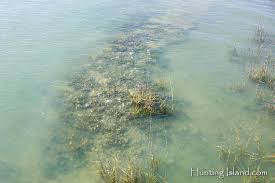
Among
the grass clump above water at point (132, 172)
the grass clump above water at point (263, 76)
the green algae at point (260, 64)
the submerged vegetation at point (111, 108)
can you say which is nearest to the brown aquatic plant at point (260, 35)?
the green algae at point (260, 64)

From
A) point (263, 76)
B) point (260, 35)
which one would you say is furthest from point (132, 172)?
point (260, 35)

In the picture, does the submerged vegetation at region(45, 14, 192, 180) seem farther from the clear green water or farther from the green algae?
the green algae

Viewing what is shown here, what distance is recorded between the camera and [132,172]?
6.18m

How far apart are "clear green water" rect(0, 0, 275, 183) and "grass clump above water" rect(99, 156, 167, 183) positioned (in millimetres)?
340

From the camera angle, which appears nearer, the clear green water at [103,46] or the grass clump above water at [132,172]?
the grass clump above water at [132,172]

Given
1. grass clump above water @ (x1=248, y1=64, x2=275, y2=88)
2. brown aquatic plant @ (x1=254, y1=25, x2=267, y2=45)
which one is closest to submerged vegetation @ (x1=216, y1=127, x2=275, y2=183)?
grass clump above water @ (x1=248, y1=64, x2=275, y2=88)

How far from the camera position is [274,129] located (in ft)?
27.2

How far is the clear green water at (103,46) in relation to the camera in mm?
7508

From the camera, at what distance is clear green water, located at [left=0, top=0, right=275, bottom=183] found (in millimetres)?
7508

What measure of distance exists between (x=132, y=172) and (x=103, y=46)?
22.4ft

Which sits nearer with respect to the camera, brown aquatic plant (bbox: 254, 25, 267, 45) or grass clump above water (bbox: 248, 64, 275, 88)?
grass clump above water (bbox: 248, 64, 275, 88)

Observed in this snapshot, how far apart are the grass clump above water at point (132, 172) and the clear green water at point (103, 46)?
1.12 ft

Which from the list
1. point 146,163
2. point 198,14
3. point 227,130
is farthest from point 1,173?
point 198,14

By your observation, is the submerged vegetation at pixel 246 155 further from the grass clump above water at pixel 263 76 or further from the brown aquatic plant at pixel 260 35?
the brown aquatic plant at pixel 260 35
